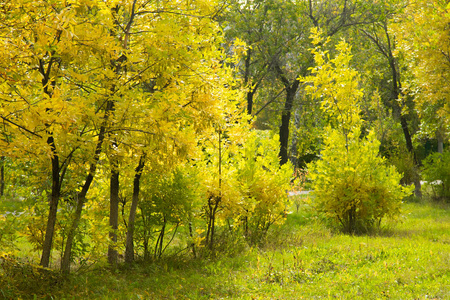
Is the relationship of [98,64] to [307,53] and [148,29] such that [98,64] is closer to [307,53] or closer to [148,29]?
[148,29]

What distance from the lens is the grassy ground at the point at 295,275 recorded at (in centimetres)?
497

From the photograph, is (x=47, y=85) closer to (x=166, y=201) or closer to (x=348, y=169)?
(x=166, y=201)

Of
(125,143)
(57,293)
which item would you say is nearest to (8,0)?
(125,143)

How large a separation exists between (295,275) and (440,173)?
390 inches

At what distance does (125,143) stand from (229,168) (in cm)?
335

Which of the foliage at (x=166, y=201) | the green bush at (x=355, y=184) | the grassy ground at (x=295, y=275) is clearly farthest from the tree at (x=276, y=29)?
the foliage at (x=166, y=201)

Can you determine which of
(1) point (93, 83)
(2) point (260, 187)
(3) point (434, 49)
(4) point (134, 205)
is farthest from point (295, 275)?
(3) point (434, 49)

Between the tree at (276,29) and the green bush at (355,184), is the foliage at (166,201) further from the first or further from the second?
the tree at (276,29)

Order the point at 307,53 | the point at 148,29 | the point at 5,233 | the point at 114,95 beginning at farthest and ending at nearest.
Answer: the point at 307,53, the point at 148,29, the point at 5,233, the point at 114,95

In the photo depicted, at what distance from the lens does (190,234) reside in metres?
6.66

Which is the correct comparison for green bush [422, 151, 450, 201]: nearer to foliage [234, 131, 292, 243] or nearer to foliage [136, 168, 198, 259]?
foliage [234, 131, 292, 243]

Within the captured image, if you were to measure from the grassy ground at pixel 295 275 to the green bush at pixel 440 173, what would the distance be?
6.45 meters

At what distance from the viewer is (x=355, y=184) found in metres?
8.52

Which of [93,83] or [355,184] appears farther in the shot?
[355,184]
